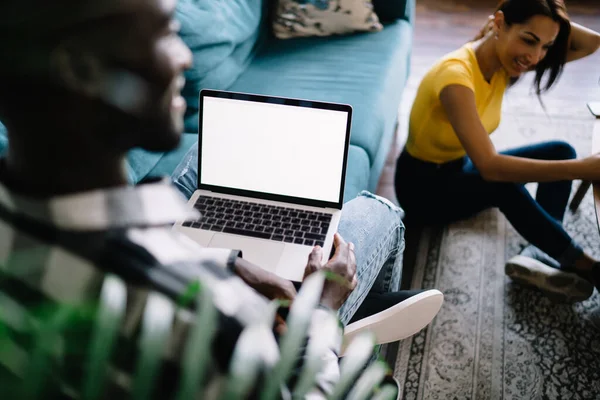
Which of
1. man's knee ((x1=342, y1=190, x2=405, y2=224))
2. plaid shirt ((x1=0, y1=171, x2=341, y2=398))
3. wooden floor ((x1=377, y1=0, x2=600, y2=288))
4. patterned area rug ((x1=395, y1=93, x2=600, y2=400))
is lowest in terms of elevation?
patterned area rug ((x1=395, y1=93, x2=600, y2=400))

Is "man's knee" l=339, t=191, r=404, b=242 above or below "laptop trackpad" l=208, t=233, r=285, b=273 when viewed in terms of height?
below

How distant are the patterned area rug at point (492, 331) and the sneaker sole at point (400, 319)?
395mm

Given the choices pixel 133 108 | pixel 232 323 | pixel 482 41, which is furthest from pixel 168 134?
pixel 482 41

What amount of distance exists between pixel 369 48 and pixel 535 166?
85cm

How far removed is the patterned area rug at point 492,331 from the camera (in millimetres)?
1414

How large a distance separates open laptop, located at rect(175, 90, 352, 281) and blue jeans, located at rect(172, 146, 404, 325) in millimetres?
58

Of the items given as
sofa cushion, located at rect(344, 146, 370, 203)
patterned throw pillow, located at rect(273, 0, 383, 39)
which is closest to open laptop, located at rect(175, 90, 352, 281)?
sofa cushion, located at rect(344, 146, 370, 203)

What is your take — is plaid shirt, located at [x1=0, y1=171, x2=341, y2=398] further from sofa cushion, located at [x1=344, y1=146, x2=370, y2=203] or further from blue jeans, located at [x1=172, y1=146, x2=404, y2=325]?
sofa cushion, located at [x1=344, y1=146, x2=370, y2=203]

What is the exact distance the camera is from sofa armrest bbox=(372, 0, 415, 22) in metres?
2.28

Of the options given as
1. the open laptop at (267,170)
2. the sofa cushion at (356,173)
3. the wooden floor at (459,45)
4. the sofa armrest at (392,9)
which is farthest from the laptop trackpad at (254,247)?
the sofa armrest at (392,9)

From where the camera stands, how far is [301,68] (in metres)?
1.98

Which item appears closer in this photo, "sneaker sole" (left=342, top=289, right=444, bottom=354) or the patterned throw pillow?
"sneaker sole" (left=342, top=289, right=444, bottom=354)

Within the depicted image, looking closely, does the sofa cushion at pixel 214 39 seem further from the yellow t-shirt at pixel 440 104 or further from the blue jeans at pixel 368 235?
the yellow t-shirt at pixel 440 104

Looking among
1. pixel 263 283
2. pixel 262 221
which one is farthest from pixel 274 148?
pixel 263 283
